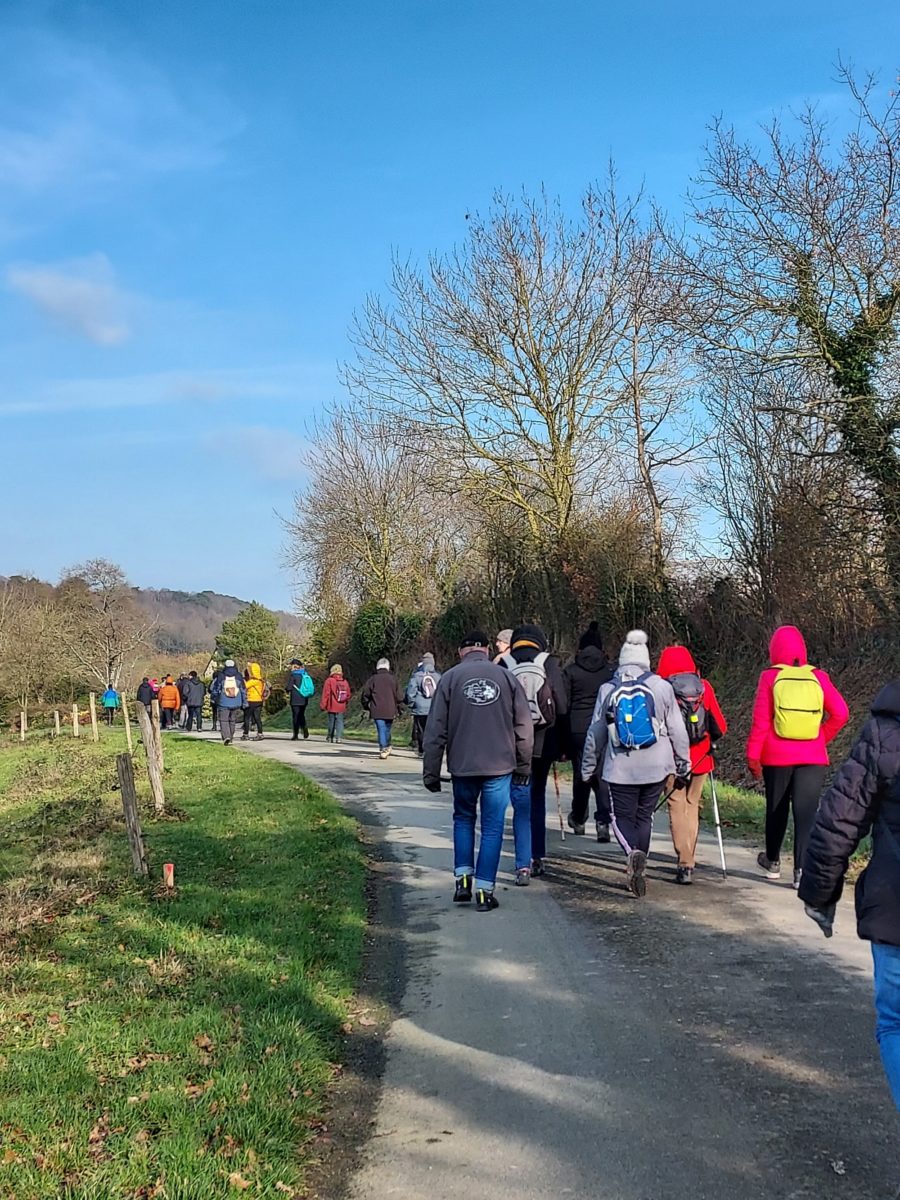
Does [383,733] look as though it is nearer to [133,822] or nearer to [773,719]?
[133,822]

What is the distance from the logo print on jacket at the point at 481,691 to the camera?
7703mm

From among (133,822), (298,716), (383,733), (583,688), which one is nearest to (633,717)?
(583,688)

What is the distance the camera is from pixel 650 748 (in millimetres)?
7676

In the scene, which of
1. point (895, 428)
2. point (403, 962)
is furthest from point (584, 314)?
point (403, 962)

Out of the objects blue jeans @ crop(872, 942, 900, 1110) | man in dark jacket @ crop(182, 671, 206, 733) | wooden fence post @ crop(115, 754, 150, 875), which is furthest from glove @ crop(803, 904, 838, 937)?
man in dark jacket @ crop(182, 671, 206, 733)

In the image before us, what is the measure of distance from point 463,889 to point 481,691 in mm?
1561

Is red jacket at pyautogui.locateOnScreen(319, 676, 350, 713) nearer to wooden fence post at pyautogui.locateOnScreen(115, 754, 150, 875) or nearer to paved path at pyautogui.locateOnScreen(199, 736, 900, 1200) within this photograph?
wooden fence post at pyautogui.locateOnScreen(115, 754, 150, 875)

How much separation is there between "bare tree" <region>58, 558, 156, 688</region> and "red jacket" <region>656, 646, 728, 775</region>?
1614 inches

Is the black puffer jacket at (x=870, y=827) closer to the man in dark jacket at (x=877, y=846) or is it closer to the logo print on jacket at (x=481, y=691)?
the man in dark jacket at (x=877, y=846)

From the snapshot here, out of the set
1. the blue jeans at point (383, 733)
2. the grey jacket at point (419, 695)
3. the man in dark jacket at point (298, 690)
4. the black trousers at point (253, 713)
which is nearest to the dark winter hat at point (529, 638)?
the grey jacket at point (419, 695)

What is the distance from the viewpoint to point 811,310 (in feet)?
50.0

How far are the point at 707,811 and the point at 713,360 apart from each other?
26.0 feet

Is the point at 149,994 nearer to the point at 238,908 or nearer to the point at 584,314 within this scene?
the point at 238,908

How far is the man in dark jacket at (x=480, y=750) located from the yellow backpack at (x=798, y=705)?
1925mm
